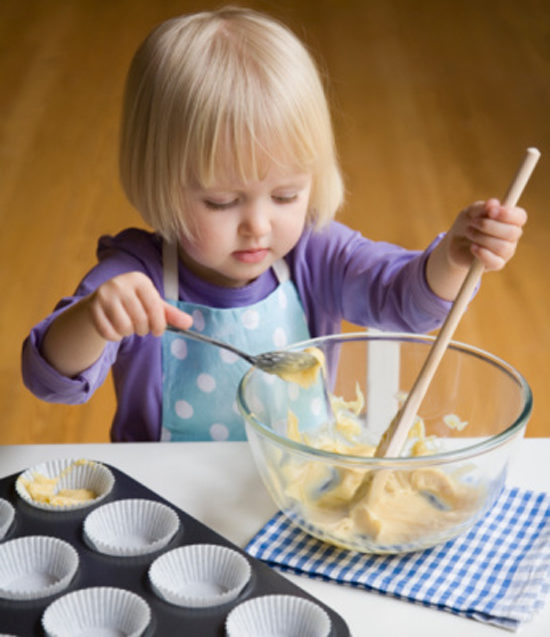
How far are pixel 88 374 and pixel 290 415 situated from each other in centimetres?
20

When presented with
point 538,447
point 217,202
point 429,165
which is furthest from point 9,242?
point 538,447

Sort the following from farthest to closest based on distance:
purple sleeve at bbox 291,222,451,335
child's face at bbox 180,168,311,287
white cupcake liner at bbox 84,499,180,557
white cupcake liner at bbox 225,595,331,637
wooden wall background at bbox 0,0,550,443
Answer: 1. wooden wall background at bbox 0,0,550,443
2. purple sleeve at bbox 291,222,451,335
3. child's face at bbox 180,168,311,287
4. white cupcake liner at bbox 84,499,180,557
5. white cupcake liner at bbox 225,595,331,637

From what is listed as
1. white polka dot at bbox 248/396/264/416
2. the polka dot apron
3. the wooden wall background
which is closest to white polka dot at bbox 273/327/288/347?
the polka dot apron

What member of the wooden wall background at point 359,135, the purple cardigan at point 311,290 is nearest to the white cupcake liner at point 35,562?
the purple cardigan at point 311,290

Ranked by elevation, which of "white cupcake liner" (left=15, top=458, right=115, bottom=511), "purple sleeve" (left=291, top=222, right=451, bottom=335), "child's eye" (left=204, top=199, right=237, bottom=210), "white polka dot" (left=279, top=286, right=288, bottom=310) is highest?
"child's eye" (left=204, top=199, right=237, bottom=210)

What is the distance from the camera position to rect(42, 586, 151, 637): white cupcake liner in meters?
0.68

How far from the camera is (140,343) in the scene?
3.85 feet

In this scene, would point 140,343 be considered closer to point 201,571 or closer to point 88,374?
point 88,374

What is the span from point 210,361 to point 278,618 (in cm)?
53

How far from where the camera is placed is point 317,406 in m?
0.95

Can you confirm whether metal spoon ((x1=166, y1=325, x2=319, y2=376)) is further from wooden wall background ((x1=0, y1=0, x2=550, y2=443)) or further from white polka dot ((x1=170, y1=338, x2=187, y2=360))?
wooden wall background ((x1=0, y1=0, x2=550, y2=443))

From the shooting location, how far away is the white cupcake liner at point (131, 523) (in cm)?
77

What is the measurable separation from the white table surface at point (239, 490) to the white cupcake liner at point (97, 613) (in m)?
0.13

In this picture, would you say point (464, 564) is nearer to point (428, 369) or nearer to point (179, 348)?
point (428, 369)
